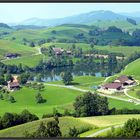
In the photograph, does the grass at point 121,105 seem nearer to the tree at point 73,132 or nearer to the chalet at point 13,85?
the tree at point 73,132

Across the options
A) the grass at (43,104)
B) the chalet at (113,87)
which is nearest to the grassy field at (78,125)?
the grass at (43,104)

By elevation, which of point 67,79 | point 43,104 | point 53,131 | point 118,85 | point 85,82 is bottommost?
point 43,104

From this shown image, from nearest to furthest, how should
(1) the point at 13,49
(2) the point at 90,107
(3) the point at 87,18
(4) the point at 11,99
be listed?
(2) the point at 90,107 → (4) the point at 11,99 → (1) the point at 13,49 → (3) the point at 87,18

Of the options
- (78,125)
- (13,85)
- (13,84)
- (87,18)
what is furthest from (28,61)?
(87,18)

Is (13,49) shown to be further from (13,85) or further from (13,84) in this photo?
(13,85)

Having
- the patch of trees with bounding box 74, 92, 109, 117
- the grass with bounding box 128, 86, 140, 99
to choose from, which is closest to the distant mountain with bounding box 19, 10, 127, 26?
the grass with bounding box 128, 86, 140, 99
